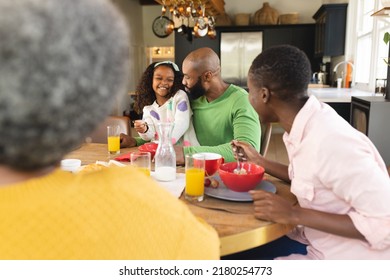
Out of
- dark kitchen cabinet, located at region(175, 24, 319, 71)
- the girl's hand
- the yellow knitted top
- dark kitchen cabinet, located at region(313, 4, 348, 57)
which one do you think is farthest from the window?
the yellow knitted top

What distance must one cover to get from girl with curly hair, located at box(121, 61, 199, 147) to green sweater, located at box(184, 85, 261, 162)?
60mm

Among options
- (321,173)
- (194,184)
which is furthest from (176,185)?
(321,173)

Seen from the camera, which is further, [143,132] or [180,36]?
[180,36]

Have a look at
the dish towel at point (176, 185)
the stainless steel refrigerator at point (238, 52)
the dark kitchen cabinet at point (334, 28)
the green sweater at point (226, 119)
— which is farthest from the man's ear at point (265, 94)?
the stainless steel refrigerator at point (238, 52)

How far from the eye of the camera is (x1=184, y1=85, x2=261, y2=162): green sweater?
1793 mm

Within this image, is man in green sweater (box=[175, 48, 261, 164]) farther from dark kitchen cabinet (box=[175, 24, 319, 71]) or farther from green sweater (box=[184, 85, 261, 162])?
dark kitchen cabinet (box=[175, 24, 319, 71])

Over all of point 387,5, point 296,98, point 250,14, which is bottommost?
point 296,98

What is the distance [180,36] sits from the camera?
24.4 feet

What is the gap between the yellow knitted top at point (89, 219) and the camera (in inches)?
20.7

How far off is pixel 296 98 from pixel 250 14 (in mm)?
6800

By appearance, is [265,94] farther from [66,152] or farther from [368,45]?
[368,45]
